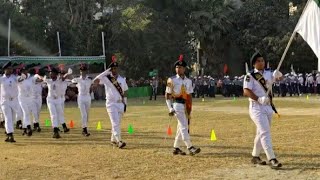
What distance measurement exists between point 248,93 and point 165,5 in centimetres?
4790

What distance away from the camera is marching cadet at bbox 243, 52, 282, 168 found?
1010 centimetres

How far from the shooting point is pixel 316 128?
16922mm

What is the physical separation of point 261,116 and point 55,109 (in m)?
8.69

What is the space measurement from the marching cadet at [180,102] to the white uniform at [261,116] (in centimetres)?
191

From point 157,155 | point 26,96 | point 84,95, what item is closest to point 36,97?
point 26,96

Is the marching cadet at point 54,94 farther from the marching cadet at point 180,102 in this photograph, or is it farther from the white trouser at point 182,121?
the white trouser at point 182,121

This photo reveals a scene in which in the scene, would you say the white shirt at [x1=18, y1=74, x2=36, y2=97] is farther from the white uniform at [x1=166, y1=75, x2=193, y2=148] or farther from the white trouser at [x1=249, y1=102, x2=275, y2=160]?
the white trouser at [x1=249, y1=102, x2=275, y2=160]

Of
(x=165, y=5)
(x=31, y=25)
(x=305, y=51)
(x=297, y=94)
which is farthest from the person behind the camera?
(x=165, y=5)

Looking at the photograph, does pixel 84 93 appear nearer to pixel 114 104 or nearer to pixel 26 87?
pixel 26 87

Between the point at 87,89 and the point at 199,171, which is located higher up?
the point at 87,89

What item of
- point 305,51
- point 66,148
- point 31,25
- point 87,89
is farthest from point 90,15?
point 66,148

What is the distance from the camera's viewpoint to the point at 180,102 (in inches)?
474

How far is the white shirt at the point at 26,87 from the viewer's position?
1783cm

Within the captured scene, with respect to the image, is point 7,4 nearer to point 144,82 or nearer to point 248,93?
point 144,82
